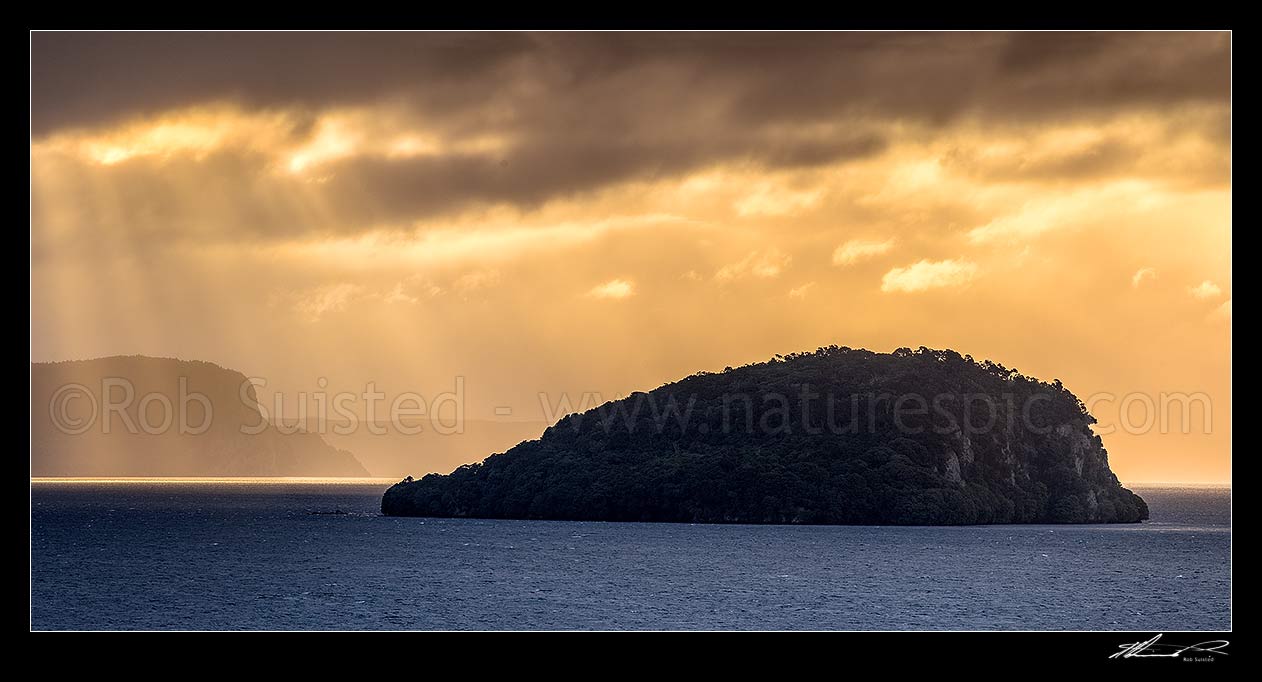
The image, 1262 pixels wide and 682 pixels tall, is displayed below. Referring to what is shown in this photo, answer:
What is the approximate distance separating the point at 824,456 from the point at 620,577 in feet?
114

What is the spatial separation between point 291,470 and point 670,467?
99499mm

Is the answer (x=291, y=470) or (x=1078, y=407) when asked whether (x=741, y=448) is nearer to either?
(x=1078, y=407)

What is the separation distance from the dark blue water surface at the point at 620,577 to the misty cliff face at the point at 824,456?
3.85m

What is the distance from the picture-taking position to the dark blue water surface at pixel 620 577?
108ft

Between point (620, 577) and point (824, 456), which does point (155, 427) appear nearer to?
point (824, 456)

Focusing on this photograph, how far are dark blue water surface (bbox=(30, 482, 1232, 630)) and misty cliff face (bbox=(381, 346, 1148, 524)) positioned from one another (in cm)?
385

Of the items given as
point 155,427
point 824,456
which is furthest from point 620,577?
point 155,427

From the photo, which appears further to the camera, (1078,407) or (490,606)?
(1078,407)

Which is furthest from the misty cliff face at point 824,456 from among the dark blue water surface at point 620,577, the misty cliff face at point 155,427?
the misty cliff face at point 155,427

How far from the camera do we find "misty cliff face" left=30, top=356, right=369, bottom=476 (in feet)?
208

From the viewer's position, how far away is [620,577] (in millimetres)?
42656

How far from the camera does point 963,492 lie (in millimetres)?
74625
